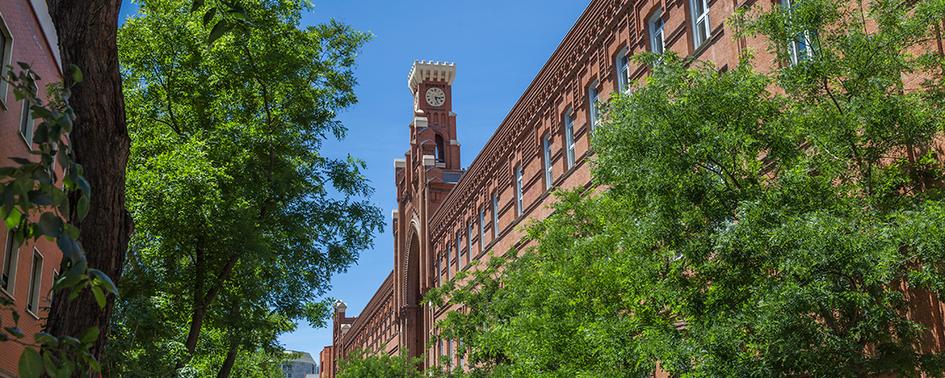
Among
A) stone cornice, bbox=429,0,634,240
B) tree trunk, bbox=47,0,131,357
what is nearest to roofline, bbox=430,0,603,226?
stone cornice, bbox=429,0,634,240

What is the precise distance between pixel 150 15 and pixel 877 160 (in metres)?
18.2

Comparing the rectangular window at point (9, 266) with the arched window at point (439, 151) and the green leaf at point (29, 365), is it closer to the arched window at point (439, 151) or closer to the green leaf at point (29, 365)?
the green leaf at point (29, 365)

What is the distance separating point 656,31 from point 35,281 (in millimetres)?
15734

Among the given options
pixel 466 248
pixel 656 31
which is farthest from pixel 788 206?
pixel 466 248

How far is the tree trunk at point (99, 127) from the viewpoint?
672 cm

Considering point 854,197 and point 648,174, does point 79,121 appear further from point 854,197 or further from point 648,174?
point 854,197

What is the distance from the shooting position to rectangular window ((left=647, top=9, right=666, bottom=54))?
24.3 m

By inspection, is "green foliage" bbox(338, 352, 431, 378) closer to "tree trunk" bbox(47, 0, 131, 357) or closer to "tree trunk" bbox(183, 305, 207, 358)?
"tree trunk" bbox(183, 305, 207, 358)

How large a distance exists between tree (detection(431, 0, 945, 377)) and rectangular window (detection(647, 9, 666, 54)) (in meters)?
9.16

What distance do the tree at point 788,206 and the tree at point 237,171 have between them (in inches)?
396

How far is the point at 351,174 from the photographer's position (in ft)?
84.1

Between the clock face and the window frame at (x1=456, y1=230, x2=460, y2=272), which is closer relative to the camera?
the window frame at (x1=456, y1=230, x2=460, y2=272)

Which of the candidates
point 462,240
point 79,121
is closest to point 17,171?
point 79,121

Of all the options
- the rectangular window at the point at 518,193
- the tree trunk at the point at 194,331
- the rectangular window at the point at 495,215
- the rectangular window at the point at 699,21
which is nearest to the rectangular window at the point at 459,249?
the rectangular window at the point at 495,215
